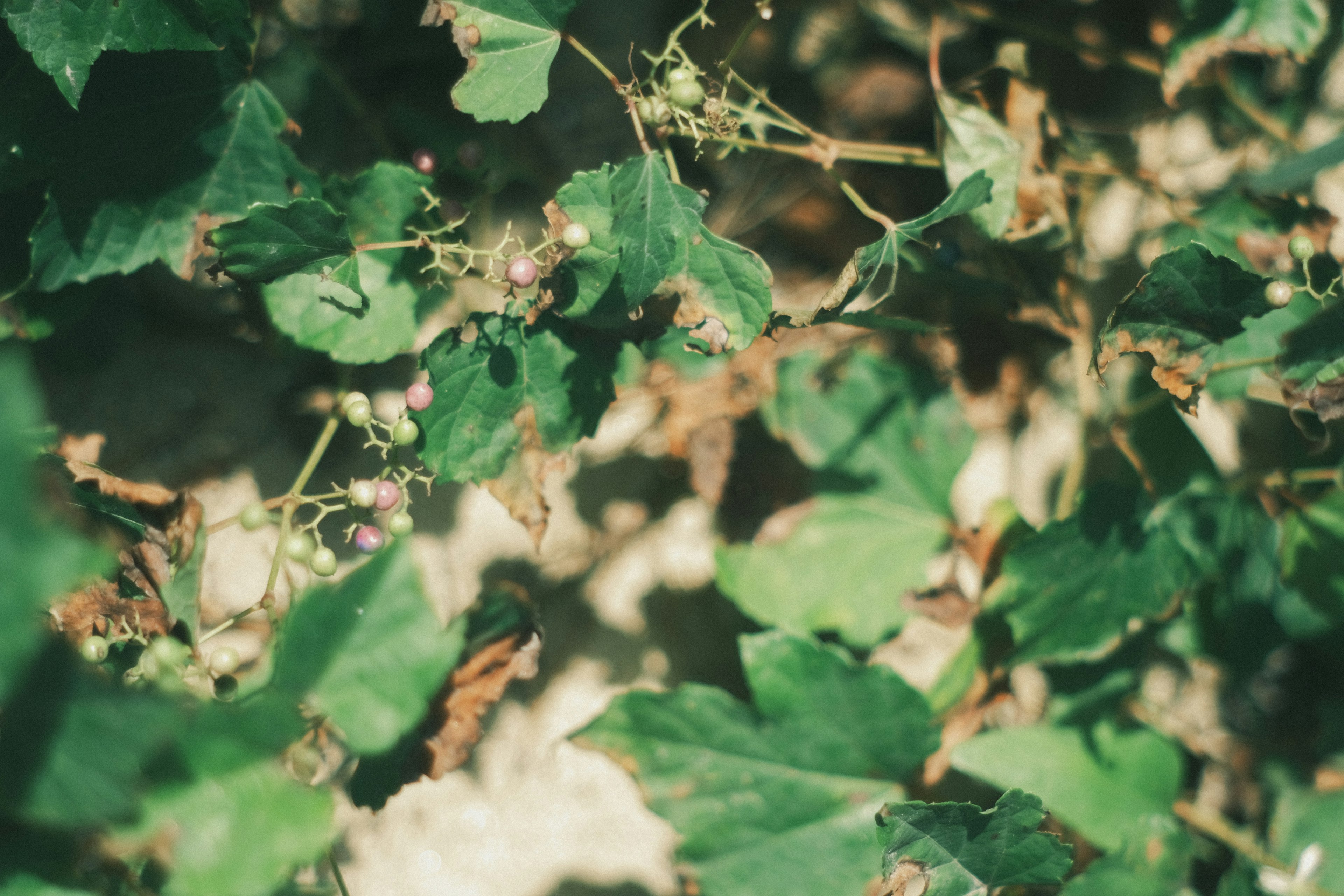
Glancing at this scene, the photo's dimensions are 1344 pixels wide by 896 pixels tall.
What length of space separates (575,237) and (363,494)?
54 centimetres

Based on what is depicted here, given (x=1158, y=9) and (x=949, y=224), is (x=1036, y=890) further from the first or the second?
(x=1158, y=9)

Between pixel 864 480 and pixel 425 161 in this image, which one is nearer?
pixel 425 161

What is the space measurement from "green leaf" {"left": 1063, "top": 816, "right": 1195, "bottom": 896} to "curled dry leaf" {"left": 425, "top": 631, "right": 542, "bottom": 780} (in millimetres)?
1087

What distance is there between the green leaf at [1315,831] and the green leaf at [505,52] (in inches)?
87.8

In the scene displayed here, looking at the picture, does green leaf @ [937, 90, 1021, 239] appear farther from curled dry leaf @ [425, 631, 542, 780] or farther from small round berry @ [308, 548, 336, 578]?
small round berry @ [308, 548, 336, 578]

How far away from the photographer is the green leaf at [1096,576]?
1639 millimetres

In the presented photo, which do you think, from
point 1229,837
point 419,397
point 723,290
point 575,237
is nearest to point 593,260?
point 575,237

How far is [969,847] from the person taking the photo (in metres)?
1.44

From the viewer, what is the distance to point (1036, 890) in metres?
1.86

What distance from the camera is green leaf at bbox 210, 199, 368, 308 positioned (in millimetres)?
1291

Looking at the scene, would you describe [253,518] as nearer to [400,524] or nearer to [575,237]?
[400,524]

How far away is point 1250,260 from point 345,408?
1818mm

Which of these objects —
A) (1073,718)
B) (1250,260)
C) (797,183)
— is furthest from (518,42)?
(1073,718)

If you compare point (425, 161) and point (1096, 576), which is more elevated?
point (425, 161)
